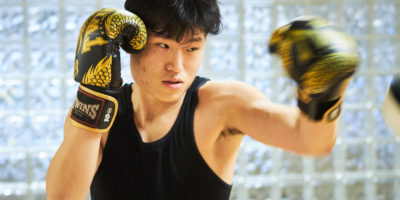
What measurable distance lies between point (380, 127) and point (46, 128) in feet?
6.74

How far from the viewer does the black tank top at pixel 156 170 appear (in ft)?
3.96

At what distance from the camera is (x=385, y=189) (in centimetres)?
266

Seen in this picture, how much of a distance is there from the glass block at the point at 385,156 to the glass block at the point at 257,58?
2.91ft

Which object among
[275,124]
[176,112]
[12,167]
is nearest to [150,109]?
[176,112]

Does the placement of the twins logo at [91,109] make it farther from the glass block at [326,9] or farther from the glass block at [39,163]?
→ the glass block at [326,9]

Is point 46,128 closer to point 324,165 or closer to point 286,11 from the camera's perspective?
point 286,11

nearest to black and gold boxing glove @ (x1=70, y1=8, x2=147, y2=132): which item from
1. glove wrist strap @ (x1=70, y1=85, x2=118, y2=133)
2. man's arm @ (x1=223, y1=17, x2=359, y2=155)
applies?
glove wrist strap @ (x1=70, y1=85, x2=118, y2=133)

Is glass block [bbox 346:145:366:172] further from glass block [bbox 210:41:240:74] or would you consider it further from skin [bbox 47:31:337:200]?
skin [bbox 47:31:337:200]

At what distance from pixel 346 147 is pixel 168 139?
5.59 feet

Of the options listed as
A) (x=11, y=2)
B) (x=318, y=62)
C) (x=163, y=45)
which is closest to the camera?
(x=318, y=62)

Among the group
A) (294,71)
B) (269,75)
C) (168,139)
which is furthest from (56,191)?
(269,75)

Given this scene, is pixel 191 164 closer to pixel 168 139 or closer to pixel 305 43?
pixel 168 139

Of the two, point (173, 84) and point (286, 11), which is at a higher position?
point (173, 84)

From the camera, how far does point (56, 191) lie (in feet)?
3.46
